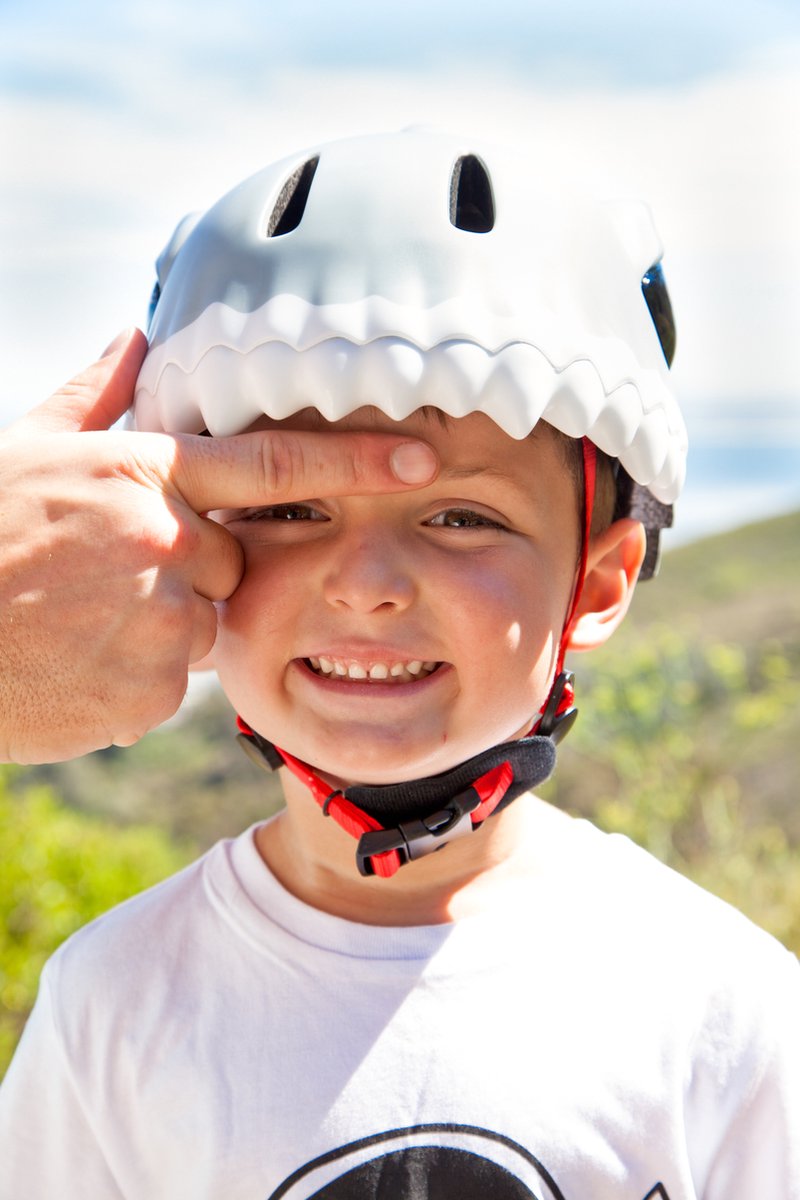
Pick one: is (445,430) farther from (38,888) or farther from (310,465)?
(38,888)

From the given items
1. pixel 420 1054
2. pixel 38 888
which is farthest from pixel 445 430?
pixel 38 888

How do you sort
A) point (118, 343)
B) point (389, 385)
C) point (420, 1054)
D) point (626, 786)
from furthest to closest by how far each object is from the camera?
point (626, 786)
point (118, 343)
point (420, 1054)
point (389, 385)

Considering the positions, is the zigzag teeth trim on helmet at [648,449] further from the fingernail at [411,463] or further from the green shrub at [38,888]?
the green shrub at [38,888]

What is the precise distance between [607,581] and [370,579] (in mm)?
627

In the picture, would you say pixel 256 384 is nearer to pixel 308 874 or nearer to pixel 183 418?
pixel 183 418

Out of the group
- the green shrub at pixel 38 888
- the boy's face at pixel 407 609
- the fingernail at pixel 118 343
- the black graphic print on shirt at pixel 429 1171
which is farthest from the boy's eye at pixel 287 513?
the green shrub at pixel 38 888

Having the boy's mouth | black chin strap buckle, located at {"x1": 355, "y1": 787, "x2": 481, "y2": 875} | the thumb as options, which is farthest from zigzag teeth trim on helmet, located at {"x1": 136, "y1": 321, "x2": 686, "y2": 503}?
black chin strap buckle, located at {"x1": 355, "y1": 787, "x2": 481, "y2": 875}

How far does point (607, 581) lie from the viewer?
2.20m

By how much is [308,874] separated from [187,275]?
97 centimetres

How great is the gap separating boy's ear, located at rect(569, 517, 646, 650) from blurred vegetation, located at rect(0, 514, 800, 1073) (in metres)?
3.36

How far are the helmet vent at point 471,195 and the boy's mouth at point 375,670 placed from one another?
65cm

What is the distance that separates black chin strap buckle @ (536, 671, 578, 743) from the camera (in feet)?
7.02

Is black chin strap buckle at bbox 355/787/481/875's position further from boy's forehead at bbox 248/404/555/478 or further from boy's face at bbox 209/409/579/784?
boy's forehead at bbox 248/404/555/478

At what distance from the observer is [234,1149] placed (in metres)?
1.80
